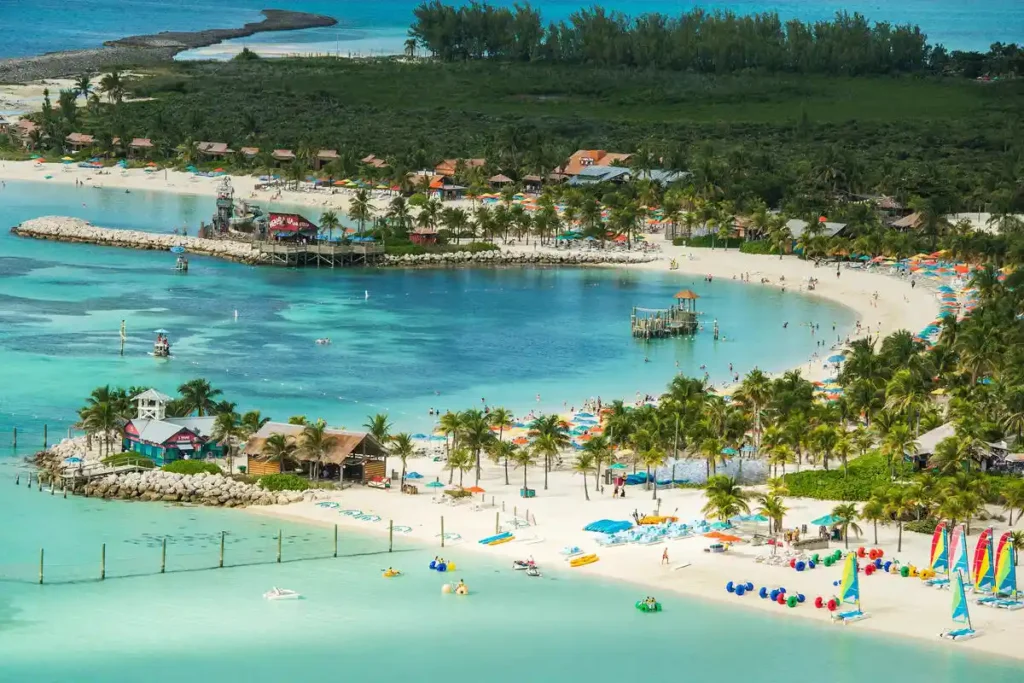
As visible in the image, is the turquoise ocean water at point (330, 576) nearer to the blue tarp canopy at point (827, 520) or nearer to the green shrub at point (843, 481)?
the blue tarp canopy at point (827, 520)

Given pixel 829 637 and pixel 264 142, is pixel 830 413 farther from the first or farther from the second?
pixel 264 142

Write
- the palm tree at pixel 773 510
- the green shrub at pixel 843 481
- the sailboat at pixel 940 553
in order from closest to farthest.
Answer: the sailboat at pixel 940 553 < the palm tree at pixel 773 510 < the green shrub at pixel 843 481

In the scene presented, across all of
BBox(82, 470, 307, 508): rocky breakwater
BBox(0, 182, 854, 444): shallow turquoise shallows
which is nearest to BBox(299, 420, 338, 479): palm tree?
BBox(82, 470, 307, 508): rocky breakwater

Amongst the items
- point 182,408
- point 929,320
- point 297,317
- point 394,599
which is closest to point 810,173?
point 929,320

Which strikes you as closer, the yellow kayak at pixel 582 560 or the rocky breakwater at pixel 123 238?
the yellow kayak at pixel 582 560

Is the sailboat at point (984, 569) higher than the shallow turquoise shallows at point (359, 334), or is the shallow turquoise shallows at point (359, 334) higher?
the shallow turquoise shallows at point (359, 334)

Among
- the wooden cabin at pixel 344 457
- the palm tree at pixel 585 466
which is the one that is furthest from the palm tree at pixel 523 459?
the wooden cabin at pixel 344 457

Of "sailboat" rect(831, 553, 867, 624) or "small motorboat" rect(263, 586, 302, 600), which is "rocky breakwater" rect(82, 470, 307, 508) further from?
"sailboat" rect(831, 553, 867, 624)
